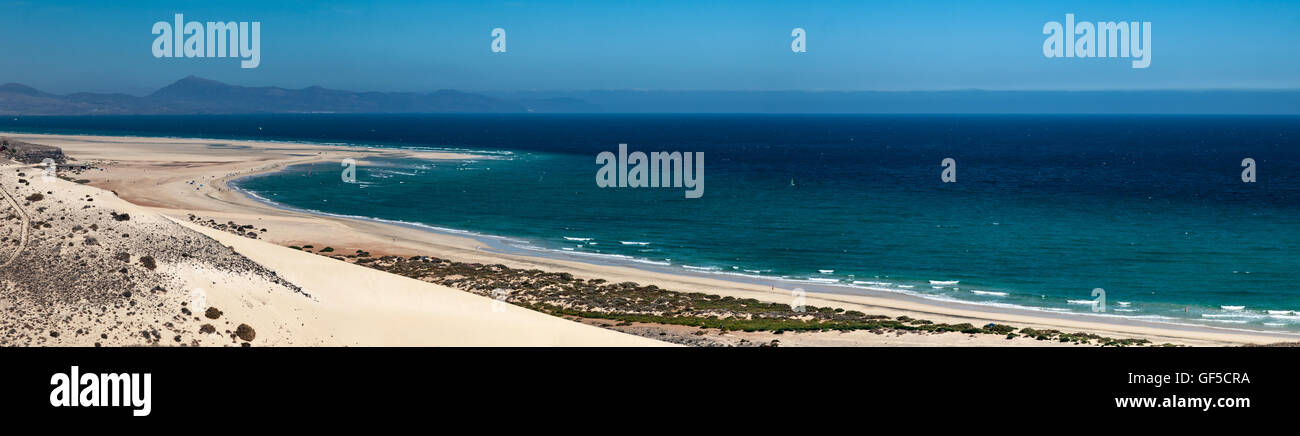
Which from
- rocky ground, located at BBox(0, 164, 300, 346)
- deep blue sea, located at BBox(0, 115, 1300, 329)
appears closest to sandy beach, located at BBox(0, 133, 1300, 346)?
rocky ground, located at BBox(0, 164, 300, 346)

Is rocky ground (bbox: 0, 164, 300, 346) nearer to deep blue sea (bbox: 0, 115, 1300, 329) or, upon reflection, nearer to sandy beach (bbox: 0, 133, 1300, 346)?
sandy beach (bbox: 0, 133, 1300, 346)

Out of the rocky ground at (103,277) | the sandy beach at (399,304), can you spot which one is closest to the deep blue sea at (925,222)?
the sandy beach at (399,304)

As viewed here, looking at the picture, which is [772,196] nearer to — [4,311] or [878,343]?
[878,343]

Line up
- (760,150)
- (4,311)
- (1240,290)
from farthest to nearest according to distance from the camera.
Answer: (760,150) < (1240,290) < (4,311)
